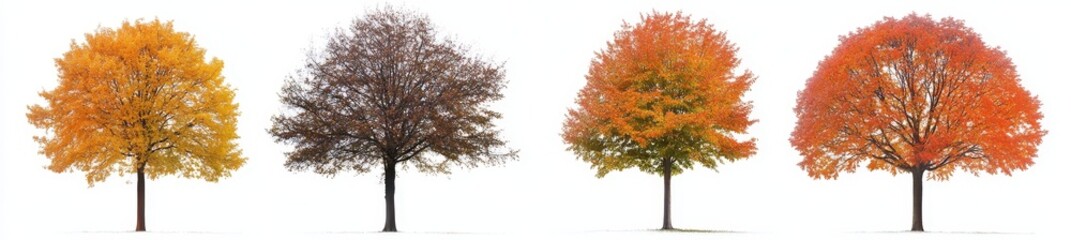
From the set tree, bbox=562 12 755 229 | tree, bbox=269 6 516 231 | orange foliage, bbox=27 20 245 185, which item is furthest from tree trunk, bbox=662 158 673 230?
orange foliage, bbox=27 20 245 185

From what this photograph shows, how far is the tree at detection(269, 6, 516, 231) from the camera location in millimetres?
34156

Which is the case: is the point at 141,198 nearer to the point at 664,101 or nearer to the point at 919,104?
the point at 664,101

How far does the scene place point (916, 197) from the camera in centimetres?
3506

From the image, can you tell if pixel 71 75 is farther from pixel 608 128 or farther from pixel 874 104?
pixel 874 104

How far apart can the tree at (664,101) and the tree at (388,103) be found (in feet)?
11.7

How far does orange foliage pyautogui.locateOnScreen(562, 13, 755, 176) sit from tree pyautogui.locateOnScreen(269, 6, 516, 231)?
3484 millimetres

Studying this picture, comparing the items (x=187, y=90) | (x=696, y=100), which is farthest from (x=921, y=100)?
(x=187, y=90)

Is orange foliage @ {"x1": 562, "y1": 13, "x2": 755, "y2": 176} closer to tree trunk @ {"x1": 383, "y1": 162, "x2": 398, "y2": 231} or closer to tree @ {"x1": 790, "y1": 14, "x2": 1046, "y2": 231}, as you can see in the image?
tree @ {"x1": 790, "y1": 14, "x2": 1046, "y2": 231}

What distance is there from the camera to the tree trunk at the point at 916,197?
3478 cm

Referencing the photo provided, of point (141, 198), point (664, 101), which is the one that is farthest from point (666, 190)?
point (141, 198)

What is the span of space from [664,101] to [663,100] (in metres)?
0.16

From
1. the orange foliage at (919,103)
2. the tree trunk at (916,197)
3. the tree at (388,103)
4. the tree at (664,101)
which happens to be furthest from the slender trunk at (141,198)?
the tree trunk at (916,197)

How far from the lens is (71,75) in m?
35.2

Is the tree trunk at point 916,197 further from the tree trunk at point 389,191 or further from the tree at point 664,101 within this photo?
the tree trunk at point 389,191
